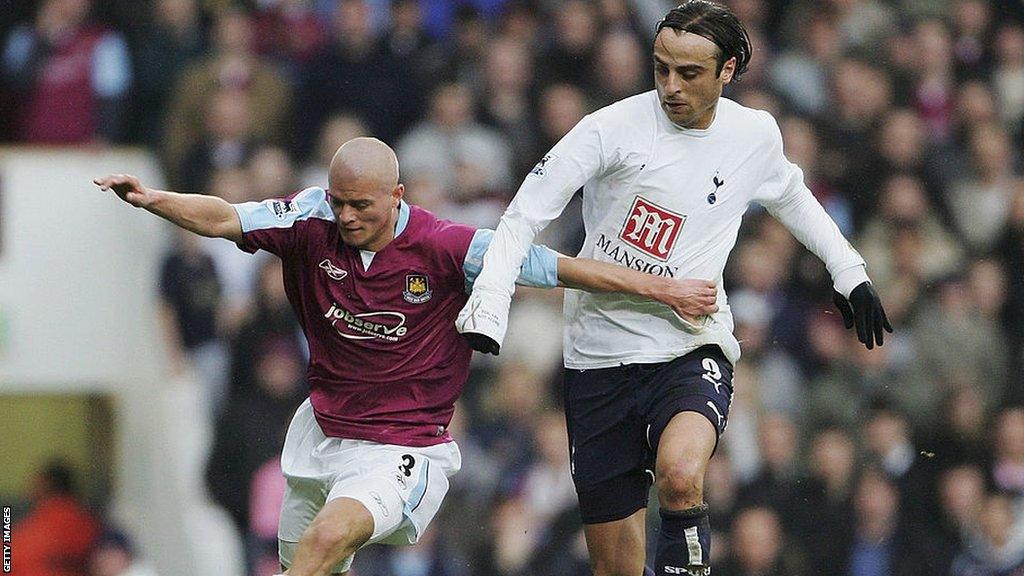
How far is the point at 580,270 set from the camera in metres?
6.14

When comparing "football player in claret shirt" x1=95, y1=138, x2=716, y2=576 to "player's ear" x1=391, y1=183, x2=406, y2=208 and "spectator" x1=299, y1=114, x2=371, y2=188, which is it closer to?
"player's ear" x1=391, y1=183, x2=406, y2=208

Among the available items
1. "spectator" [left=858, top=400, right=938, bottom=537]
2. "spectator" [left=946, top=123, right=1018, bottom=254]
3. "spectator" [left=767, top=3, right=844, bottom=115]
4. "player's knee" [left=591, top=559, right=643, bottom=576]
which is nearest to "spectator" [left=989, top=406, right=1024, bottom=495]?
"spectator" [left=858, top=400, right=938, bottom=537]

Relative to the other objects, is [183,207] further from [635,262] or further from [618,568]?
[618,568]

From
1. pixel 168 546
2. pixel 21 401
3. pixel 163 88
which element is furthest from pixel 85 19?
pixel 168 546

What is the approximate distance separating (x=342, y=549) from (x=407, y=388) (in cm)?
74

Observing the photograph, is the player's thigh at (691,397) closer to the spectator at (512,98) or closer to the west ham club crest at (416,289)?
the west ham club crest at (416,289)

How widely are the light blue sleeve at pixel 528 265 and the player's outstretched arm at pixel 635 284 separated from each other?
4cm

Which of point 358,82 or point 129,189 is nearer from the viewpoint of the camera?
point 129,189

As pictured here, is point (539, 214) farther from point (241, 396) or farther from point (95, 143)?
point (95, 143)

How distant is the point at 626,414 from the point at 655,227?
2.47 feet

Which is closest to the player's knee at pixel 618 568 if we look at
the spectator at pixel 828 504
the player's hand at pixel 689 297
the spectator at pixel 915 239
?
the player's hand at pixel 689 297

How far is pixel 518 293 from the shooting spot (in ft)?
34.8

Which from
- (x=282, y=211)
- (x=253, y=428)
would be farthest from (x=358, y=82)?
(x=282, y=211)

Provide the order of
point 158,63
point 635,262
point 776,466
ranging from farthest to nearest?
point 776,466, point 158,63, point 635,262
